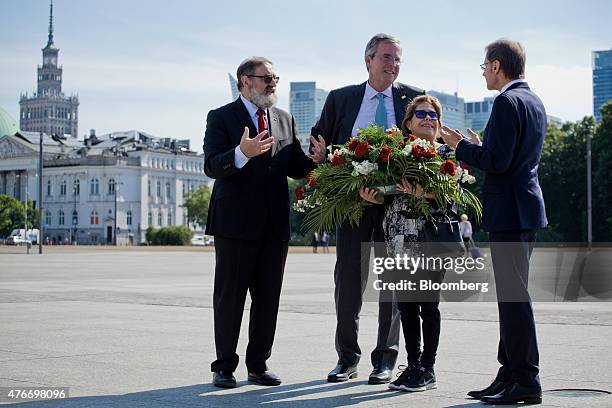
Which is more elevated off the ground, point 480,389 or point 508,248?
point 508,248

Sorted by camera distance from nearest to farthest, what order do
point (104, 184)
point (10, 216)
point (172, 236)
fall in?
1. point (172, 236)
2. point (10, 216)
3. point (104, 184)

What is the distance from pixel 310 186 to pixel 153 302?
8.99 metres

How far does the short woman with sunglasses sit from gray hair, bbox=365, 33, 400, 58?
649mm

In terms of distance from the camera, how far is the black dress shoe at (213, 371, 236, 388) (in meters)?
7.07

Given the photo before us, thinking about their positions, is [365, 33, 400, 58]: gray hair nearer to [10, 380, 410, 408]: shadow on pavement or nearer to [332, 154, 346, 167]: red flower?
[332, 154, 346, 167]: red flower

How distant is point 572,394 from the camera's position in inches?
259

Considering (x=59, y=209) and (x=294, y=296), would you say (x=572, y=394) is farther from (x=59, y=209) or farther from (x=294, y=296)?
(x=59, y=209)

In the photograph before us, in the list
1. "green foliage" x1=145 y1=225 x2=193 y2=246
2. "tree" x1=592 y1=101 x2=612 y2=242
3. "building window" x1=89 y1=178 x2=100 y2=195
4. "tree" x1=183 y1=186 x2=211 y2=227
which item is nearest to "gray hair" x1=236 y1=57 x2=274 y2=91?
"tree" x1=592 y1=101 x2=612 y2=242

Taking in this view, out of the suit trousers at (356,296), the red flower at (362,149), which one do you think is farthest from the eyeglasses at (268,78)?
the suit trousers at (356,296)

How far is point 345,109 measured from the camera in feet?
26.2

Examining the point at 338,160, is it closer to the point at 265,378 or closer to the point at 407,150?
the point at 407,150

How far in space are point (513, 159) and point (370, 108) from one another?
69.3 inches

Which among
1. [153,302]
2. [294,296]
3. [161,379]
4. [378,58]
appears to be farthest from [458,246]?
[294,296]

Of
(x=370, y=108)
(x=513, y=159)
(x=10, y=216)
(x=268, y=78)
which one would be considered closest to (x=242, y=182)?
(x=268, y=78)
